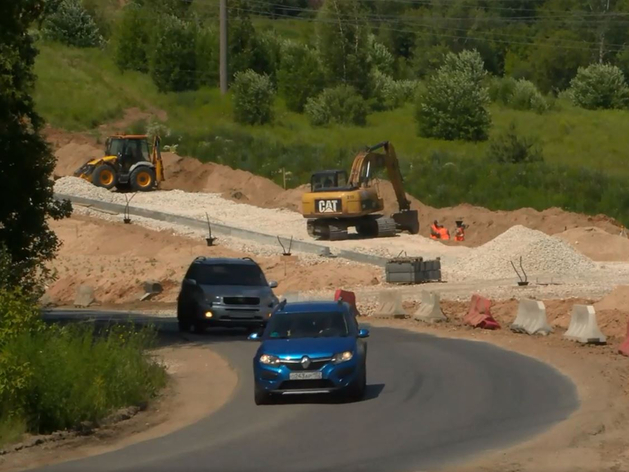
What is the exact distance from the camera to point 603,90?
9775 centimetres

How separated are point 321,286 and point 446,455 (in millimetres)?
27397

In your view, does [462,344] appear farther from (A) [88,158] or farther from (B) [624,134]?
(B) [624,134]

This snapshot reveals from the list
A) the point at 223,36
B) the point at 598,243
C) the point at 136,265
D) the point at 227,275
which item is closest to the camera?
the point at 227,275

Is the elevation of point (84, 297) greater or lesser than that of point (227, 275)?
lesser

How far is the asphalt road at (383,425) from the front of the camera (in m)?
13.5

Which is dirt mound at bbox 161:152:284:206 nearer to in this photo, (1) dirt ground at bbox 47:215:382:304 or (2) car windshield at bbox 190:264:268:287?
(1) dirt ground at bbox 47:215:382:304

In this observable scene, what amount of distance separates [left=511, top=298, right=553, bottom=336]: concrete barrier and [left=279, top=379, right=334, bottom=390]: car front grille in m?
10.5

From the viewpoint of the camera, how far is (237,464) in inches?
527

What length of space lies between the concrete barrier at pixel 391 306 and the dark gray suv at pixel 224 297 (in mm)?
4961

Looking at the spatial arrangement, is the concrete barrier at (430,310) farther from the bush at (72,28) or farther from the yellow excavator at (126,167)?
the bush at (72,28)

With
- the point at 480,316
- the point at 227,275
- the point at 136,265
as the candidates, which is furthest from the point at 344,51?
the point at 480,316

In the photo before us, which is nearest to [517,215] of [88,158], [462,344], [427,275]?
[427,275]

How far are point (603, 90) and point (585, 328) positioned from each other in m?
76.1

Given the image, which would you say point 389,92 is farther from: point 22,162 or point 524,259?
point 22,162
